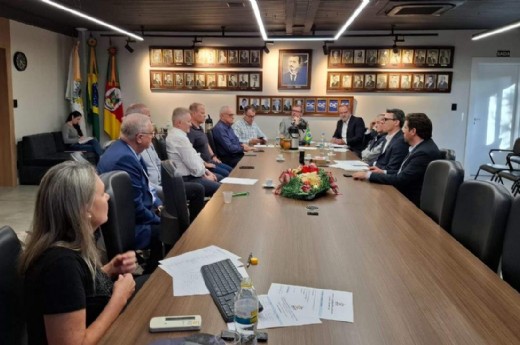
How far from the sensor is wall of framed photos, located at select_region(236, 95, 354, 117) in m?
9.22

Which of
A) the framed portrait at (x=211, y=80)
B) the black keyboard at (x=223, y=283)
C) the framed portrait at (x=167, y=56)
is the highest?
the framed portrait at (x=167, y=56)

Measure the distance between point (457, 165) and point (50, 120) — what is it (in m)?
7.95

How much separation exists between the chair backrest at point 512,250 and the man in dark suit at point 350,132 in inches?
226

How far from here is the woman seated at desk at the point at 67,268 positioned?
1354 millimetres

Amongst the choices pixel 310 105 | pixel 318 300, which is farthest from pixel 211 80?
pixel 318 300

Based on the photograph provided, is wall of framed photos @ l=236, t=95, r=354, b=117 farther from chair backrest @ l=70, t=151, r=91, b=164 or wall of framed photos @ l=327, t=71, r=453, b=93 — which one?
chair backrest @ l=70, t=151, r=91, b=164

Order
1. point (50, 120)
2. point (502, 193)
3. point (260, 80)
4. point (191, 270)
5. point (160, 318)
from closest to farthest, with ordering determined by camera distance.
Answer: point (160, 318), point (191, 270), point (502, 193), point (50, 120), point (260, 80)

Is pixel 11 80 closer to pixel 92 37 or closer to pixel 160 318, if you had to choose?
pixel 92 37

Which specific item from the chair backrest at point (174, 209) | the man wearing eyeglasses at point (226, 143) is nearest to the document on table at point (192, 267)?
the chair backrest at point (174, 209)

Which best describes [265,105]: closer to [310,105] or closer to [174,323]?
[310,105]

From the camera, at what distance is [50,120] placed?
8.67m

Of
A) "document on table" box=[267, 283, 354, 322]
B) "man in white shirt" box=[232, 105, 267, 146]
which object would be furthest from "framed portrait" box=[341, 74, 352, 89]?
"document on table" box=[267, 283, 354, 322]

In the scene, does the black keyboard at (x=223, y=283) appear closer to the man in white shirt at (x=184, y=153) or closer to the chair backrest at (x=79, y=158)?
the chair backrest at (x=79, y=158)

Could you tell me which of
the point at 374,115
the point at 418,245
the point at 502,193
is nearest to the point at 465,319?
the point at 418,245
